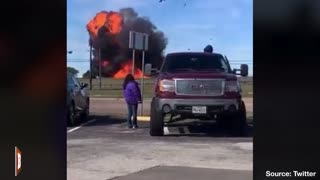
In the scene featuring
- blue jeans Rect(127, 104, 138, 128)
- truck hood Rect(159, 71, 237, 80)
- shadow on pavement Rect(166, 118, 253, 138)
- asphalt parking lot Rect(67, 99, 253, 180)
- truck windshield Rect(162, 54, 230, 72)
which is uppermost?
truck windshield Rect(162, 54, 230, 72)

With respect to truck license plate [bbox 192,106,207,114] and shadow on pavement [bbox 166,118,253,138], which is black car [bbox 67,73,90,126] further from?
truck license plate [bbox 192,106,207,114]

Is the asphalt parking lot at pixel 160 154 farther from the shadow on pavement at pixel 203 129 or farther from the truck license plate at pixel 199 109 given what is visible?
the truck license plate at pixel 199 109

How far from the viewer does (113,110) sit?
18.1 metres

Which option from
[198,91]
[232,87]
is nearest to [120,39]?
[198,91]

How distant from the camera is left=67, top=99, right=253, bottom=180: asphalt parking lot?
20.9 ft

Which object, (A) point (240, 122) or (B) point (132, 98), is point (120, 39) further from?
(B) point (132, 98)

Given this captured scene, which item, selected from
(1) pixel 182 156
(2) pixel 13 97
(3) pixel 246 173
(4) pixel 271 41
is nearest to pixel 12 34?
(2) pixel 13 97

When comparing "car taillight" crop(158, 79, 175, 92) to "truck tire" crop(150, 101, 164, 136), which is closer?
"car taillight" crop(158, 79, 175, 92)

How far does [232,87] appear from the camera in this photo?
9.43 metres

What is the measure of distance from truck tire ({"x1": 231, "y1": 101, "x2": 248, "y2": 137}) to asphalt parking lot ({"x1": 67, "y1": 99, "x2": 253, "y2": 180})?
0.17 meters

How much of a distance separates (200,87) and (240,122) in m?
0.99

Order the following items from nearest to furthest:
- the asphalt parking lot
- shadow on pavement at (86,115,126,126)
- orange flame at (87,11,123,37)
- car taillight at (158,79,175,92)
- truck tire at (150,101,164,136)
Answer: orange flame at (87,11,123,37) < the asphalt parking lot < car taillight at (158,79,175,92) < truck tire at (150,101,164,136) < shadow on pavement at (86,115,126,126)

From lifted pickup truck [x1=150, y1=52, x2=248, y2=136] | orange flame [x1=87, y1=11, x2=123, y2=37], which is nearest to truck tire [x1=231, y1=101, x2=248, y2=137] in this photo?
lifted pickup truck [x1=150, y1=52, x2=248, y2=136]

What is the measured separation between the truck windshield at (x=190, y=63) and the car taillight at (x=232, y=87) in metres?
0.22
